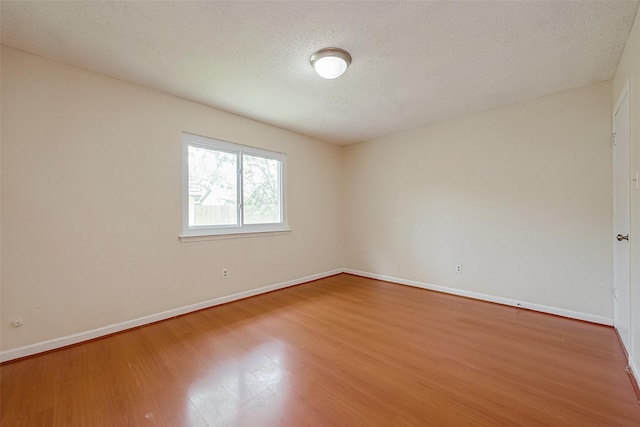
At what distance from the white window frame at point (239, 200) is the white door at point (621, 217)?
149 inches

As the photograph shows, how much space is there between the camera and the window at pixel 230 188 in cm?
326

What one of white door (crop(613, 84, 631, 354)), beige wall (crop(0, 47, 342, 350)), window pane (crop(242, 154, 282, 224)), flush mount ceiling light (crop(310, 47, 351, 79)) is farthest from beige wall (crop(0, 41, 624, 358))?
flush mount ceiling light (crop(310, 47, 351, 79))

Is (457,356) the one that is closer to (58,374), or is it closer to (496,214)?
(496,214)

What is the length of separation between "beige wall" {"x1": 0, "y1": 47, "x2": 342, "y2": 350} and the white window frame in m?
0.08

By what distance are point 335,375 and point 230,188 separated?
8.84 ft

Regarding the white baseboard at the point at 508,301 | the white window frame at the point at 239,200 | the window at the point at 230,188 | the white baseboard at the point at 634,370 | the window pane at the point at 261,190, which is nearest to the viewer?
the white baseboard at the point at 634,370

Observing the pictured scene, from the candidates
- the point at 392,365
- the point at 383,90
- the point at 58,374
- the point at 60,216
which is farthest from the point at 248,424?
the point at 383,90

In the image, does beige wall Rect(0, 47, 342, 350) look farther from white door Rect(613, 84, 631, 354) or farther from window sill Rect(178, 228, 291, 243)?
white door Rect(613, 84, 631, 354)

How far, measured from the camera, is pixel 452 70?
2.53 metres

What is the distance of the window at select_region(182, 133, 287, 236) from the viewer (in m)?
3.26

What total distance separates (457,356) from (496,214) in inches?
82.0

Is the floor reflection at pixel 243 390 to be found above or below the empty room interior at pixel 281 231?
below

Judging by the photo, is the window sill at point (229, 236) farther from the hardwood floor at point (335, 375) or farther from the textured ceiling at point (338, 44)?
the textured ceiling at point (338, 44)

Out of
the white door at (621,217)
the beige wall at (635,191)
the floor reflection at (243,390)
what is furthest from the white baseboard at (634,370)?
the floor reflection at (243,390)
